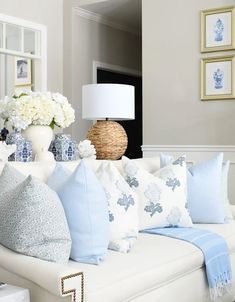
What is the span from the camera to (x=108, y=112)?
3262 mm

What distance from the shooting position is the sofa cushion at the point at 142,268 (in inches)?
75.4

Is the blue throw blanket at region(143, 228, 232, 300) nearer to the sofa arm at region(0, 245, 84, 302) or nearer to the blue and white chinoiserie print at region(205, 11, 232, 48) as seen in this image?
the sofa arm at region(0, 245, 84, 302)

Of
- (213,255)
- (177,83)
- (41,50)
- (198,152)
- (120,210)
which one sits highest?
(41,50)

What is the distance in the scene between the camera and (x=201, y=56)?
16.2 ft

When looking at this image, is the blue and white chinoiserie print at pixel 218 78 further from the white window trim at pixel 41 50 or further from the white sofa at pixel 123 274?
the white sofa at pixel 123 274

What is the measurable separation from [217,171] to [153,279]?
3.89 ft

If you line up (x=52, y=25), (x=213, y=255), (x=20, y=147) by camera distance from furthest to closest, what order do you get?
1. (x=52, y=25)
2. (x=20, y=147)
3. (x=213, y=255)

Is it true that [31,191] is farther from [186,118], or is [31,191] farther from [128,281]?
[186,118]

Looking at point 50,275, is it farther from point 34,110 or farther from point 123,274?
point 34,110

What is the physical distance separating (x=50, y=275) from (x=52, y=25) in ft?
15.2

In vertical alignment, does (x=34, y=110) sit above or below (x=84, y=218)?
Result: above

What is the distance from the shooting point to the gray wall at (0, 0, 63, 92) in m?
5.73

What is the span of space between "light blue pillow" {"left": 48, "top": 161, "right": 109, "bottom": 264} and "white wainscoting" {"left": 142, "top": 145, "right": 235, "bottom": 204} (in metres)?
2.81

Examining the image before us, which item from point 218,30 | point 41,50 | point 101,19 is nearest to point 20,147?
point 218,30
